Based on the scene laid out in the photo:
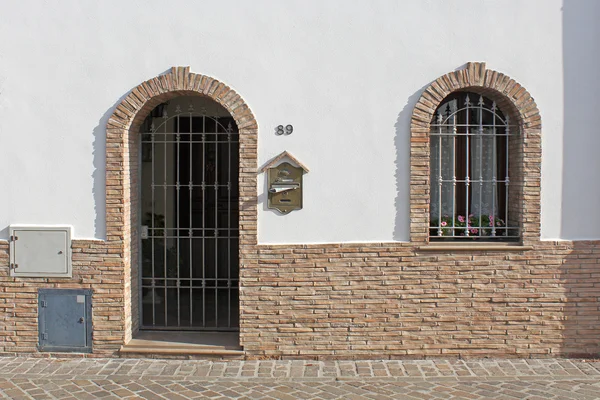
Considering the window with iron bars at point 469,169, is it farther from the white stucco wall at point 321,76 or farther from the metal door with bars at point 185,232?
the metal door with bars at point 185,232

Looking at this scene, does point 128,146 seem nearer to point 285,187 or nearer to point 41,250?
point 41,250

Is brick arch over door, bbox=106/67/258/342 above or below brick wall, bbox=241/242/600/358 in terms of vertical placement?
above

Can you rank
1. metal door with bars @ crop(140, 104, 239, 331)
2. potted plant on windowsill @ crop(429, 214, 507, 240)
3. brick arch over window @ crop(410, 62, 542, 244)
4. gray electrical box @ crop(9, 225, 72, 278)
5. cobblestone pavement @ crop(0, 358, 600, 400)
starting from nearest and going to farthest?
cobblestone pavement @ crop(0, 358, 600, 400)
brick arch over window @ crop(410, 62, 542, 244)
gray electrical box @ crop(9, 225, 72, 278)
potted plant on windowsill @ crop(429, 214, 507, 240)
metal door with bars @ crop(140, 104, 239, 331)

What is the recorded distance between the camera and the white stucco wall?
7219 millimetres

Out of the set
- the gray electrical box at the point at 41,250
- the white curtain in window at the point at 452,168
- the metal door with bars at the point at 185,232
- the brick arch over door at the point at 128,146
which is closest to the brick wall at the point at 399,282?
the brick arch over door at the point at 128,146

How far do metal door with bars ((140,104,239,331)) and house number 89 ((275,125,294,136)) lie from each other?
905 millimetres

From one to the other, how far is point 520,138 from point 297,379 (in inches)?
134

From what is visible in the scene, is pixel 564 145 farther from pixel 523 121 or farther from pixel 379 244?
pixel 379 244

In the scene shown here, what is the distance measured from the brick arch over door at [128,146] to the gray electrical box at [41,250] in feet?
1.65

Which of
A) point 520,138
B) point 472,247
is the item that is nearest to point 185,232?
point 472,247

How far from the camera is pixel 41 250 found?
7.38 m

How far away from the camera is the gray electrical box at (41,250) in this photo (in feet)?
24.1

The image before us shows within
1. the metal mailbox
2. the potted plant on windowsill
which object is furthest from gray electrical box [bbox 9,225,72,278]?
the potted plant on windowsill

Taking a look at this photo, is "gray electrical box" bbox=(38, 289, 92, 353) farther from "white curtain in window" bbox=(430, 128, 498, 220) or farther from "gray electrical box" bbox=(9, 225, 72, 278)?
"white curtain in window" bbox=(430, 128, 498, 220)
